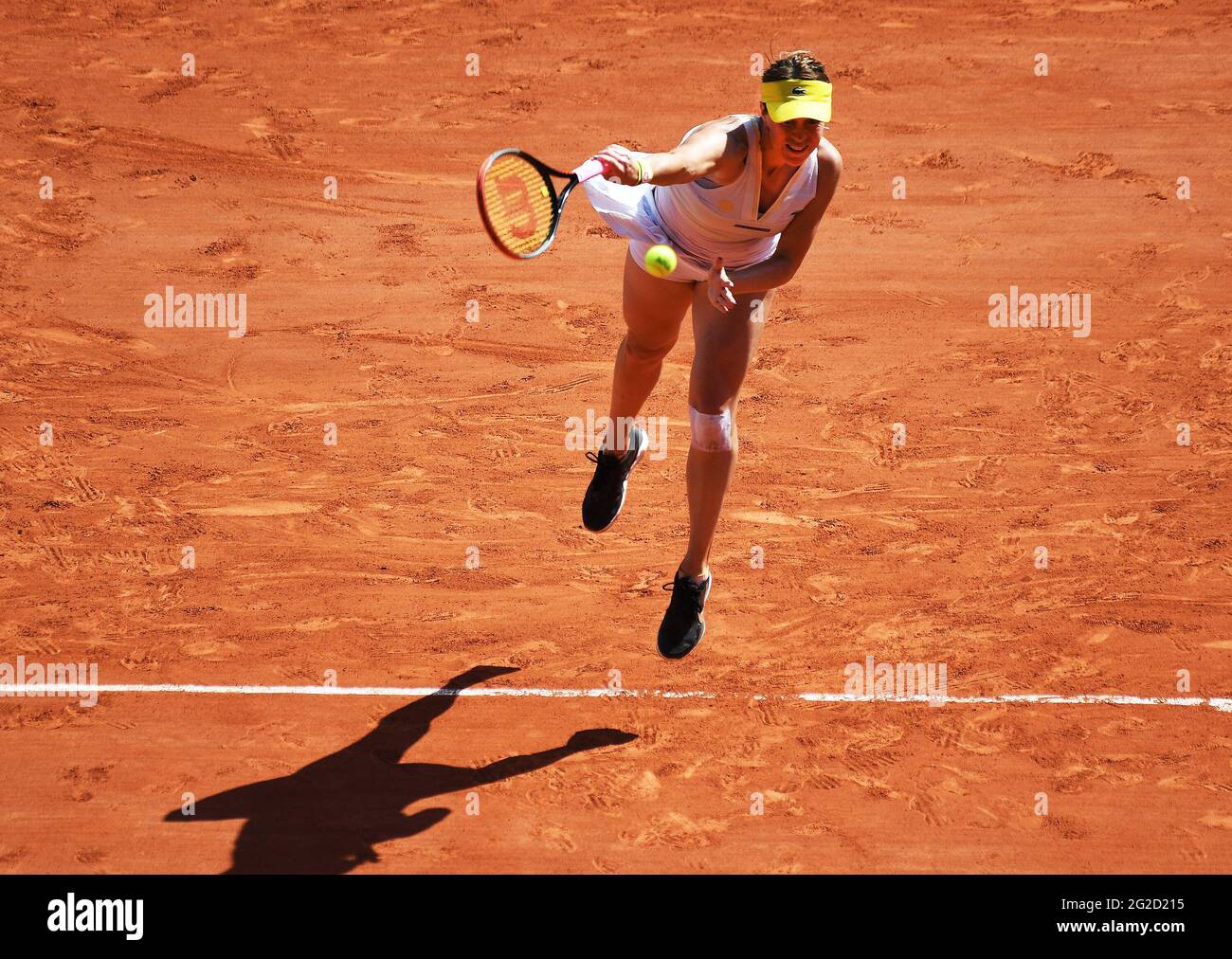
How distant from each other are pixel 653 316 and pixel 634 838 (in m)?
2.16

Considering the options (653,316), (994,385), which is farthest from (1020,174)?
(653,316)

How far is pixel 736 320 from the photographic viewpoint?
193 inches

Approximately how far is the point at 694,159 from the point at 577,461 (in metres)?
3.11

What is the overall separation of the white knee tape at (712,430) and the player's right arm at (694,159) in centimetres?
95

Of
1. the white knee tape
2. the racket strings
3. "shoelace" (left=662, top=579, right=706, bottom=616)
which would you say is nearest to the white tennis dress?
the racket strings

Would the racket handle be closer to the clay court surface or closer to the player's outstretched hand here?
the player's outstretched hand

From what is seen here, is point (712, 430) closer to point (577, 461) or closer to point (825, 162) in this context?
point (825, 162)

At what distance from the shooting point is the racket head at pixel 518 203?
4.09 meters

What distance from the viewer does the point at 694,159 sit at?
4.29 meters
